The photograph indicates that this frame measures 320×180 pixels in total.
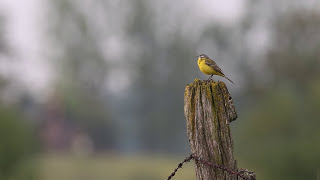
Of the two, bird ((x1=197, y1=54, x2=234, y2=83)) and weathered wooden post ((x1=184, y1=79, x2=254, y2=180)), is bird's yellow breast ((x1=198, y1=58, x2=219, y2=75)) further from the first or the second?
weathered wooden post ((x1=184, y1=79, x2=254, y2=180))

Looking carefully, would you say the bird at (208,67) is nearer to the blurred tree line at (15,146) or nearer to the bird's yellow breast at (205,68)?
the bird's yellow breast at (205,68)

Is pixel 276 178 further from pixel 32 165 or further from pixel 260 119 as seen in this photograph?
pixel 32 165

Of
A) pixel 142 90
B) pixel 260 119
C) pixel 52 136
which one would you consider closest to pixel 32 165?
pixel 260 119

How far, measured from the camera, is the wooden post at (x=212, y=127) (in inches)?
227

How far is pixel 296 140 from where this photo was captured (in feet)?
128

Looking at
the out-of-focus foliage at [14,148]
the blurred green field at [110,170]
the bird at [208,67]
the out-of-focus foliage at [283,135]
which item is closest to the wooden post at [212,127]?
the bird at [208,67]

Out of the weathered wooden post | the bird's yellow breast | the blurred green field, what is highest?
the blurred green field

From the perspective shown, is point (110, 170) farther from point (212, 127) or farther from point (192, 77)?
point (212, 127)

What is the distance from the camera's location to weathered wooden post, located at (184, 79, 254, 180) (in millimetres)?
5777

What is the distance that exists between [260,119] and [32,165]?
39.4ft

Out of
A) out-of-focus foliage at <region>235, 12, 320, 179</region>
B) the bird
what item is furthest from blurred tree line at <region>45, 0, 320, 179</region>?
the bird

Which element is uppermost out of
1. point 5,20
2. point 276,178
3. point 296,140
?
point 5,20

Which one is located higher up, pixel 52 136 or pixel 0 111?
pixel 52 136

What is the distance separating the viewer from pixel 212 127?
5.77 m
